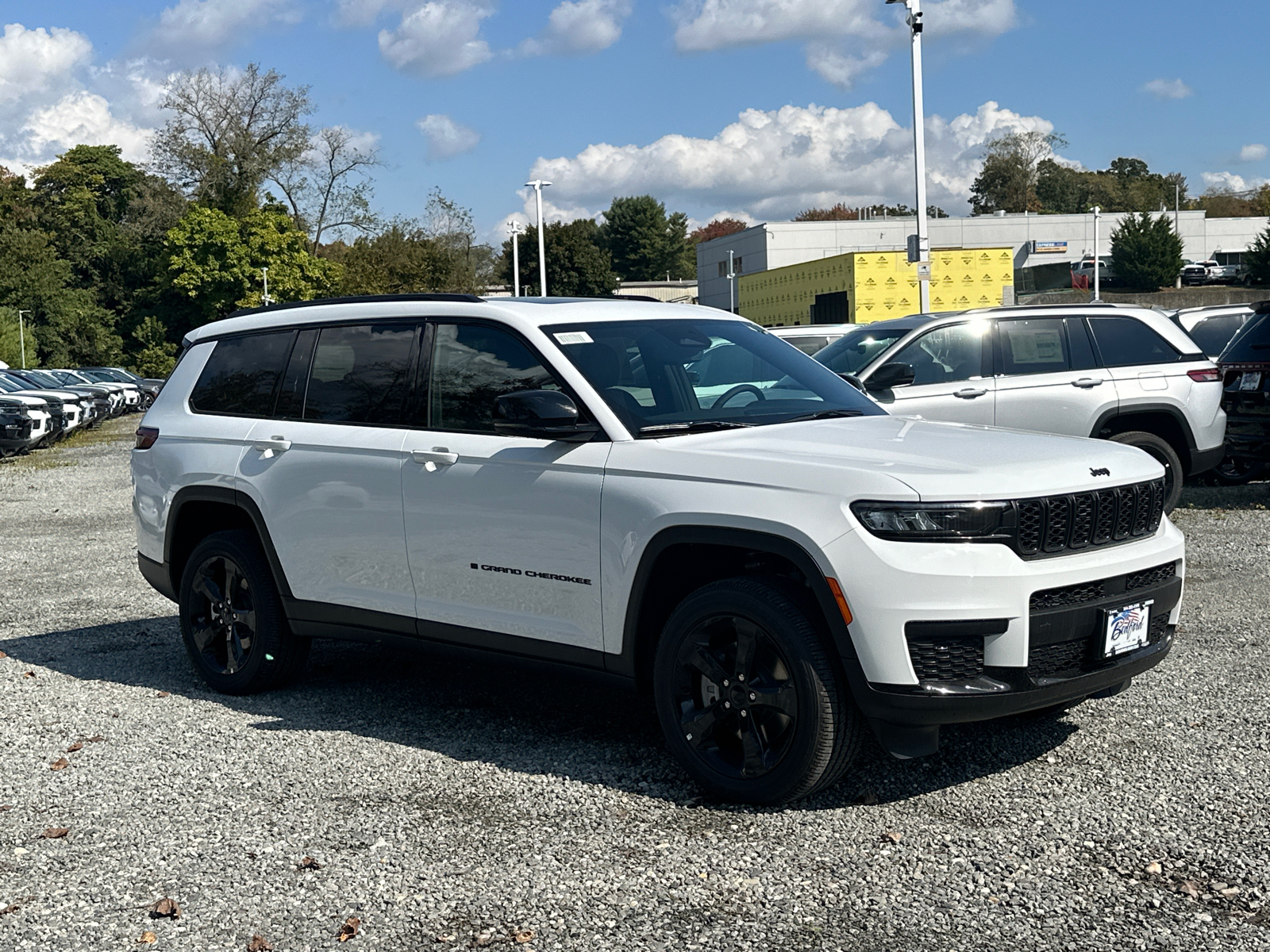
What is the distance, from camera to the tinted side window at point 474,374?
552 centimetres

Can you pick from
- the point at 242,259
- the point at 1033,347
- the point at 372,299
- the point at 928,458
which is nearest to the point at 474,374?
the point at 372,299

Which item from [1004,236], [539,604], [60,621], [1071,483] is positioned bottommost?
[60,621]

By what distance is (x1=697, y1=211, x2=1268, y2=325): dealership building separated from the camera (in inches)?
2210

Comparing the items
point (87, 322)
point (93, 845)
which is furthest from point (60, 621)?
point (87, 322)

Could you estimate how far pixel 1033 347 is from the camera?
11.3m

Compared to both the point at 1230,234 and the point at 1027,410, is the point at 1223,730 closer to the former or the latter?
the point at 1027,410

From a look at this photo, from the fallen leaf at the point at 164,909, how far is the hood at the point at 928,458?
7.28 feet

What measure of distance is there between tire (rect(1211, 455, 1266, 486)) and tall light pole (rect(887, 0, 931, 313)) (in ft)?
36.6

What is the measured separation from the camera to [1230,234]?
330 ft

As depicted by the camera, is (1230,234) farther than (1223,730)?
Yes

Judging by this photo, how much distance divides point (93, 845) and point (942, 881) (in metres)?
2.85

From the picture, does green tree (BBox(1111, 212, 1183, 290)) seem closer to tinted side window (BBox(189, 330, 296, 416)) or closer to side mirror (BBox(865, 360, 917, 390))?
side mirror (BBox(865, 360, 917, 390))

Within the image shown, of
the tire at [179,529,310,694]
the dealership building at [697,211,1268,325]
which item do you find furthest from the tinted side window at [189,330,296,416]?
the dealership building at [697,211,1268,325]

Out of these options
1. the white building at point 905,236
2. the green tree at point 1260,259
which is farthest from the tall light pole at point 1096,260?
the green tree at point 1260,259
